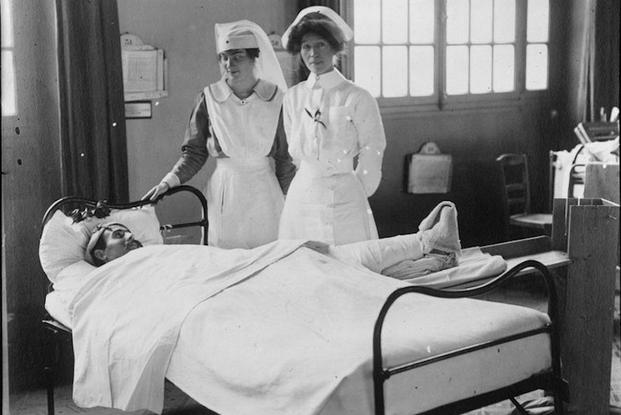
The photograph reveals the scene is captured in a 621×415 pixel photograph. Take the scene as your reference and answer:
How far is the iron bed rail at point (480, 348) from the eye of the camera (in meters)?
1.89

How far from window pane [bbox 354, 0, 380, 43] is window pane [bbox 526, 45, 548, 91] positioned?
0.54 meters

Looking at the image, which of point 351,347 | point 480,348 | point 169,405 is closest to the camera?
point 351,347

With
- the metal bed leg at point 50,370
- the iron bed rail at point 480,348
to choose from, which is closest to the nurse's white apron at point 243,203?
the metal bed leg at point 50,370

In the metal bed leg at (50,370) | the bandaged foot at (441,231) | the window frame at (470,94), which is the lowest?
the metal bed leg at (50,370)

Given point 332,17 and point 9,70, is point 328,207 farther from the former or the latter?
point 9,70

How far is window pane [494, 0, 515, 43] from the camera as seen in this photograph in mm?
2748

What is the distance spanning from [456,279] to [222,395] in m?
0.97

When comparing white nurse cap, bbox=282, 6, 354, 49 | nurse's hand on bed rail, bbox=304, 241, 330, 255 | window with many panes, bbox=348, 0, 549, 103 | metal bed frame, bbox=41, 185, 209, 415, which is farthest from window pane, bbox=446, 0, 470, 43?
metal bed frame, bbox=41, 185, 209, 415

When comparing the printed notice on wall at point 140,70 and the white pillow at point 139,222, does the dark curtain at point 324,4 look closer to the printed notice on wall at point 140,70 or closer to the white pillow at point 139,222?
the printed notice on wall at point 140,70

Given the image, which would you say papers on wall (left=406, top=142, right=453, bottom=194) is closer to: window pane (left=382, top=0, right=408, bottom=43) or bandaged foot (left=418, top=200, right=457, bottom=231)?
bandaged foot (left=418, top=200, right=457, bottom=231)

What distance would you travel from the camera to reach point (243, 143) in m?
2.82

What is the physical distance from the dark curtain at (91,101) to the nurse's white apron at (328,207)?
627mm

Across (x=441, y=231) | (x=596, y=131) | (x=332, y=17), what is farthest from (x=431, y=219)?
(x=332, y=17)

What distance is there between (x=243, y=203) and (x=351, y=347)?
1.02 meters
